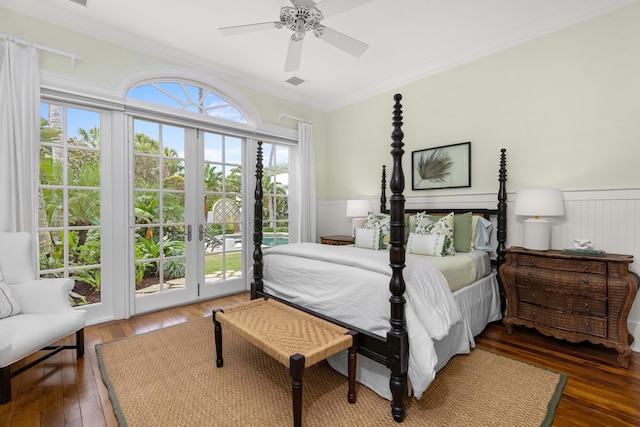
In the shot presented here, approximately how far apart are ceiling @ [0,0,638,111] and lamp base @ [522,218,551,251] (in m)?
1.87

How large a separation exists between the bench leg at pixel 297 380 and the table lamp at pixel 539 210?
2.41 metres

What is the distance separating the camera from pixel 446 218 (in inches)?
127

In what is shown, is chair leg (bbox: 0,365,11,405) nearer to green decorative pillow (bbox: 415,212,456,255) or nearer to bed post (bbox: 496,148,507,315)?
green decorative pillow (bbox: 415,212,456,255)

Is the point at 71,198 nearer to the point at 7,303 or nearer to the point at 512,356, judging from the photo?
the point at 7,303

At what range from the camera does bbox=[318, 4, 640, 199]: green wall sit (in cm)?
260

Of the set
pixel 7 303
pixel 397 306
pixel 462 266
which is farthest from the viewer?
pixel 462 266

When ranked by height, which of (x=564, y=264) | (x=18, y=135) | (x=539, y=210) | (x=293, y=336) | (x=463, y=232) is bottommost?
(x=293, y=336)

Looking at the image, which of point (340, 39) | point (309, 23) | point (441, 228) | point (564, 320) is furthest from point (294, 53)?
point (564, 320)

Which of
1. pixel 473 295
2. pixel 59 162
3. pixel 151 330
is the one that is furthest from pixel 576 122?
pixel 59 162

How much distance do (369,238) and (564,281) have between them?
5.66ft

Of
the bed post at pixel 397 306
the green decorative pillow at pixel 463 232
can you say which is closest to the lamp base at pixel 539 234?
the green decorative pillow at pixel 463 232

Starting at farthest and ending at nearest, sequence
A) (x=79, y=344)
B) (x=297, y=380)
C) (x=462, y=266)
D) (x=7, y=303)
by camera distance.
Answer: (x=462, y=266) → (x=79, y=344) → (x=7, y=303) → (x=297, y=380)

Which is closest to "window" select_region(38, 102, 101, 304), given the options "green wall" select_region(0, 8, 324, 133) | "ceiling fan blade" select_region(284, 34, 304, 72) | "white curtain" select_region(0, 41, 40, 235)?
"white curtain" select_region(0, 41, 40, 235)

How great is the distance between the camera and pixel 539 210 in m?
2.68
